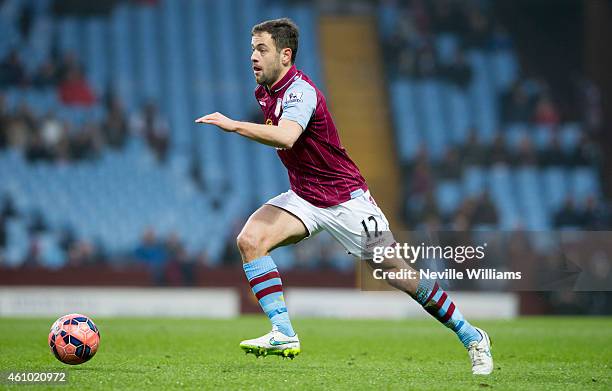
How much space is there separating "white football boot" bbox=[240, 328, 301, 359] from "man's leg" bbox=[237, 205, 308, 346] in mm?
65

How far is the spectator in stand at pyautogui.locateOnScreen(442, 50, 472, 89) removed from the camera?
948 inches

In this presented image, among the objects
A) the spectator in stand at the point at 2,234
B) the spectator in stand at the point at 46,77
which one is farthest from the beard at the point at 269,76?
the spectator in stand at the point at 46,77

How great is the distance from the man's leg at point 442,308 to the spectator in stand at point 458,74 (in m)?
17.6

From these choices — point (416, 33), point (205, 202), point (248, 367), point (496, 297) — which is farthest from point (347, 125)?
point (248, 367)

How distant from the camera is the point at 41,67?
22.6m

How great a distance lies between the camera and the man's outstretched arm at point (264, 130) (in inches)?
247

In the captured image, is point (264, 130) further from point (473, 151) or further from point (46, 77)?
point (46, 77)

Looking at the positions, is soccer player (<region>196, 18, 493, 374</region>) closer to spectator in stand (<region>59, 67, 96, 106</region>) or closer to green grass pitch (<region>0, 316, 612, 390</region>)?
green grass pitch (<region>0, 316, 612, 390</region>)

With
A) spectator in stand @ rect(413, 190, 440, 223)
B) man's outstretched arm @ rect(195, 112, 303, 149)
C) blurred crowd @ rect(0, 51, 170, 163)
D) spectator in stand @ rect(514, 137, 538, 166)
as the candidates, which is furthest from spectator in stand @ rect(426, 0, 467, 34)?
man's outstretched arm @ rect(195, 112, 303, 149)

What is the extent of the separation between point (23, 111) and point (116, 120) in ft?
6.39

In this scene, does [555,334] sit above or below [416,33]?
below

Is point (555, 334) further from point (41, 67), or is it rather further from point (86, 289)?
point (41, 67)
